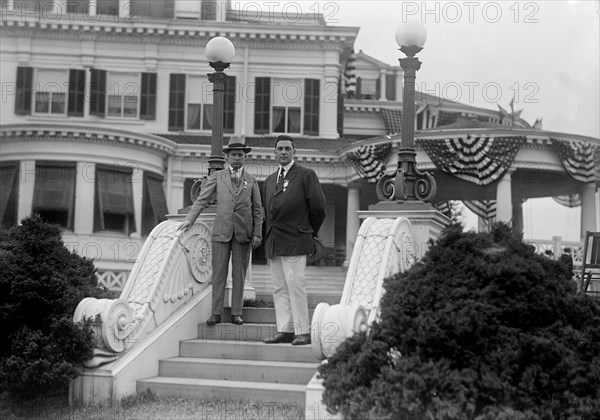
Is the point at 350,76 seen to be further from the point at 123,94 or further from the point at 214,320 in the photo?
the point at 214,320

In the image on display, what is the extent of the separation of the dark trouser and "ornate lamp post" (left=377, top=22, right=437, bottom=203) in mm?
1744

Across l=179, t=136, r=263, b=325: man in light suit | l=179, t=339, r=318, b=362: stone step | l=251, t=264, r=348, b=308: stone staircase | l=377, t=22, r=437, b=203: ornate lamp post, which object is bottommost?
l=179, t=339, r=318, b=362: stone step

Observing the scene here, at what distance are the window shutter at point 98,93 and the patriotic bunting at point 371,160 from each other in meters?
8.97

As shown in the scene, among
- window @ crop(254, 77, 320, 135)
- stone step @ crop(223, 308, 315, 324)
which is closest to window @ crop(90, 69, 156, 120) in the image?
window @ crop(254, 77, 320, 135)

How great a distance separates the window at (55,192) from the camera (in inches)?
893

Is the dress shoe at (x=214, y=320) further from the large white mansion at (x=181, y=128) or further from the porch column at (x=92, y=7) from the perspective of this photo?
the porch column at (x=92, y=7)

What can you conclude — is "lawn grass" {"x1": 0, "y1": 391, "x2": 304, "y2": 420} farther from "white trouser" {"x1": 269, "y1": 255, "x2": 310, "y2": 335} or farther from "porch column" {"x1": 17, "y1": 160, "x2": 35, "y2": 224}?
"porch column" {"x1": 17, "y1": 160, "x2": 35, "y2": 224}

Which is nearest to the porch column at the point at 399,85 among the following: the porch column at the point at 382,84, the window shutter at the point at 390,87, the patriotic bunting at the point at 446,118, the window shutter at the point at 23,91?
the window shutter at the point at 390,87

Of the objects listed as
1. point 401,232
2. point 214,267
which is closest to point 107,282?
point 214,267

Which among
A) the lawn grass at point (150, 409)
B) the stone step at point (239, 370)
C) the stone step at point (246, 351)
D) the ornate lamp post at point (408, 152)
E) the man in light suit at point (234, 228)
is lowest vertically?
the lawn grass at point (150, 409)

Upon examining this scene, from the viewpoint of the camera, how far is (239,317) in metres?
8.64

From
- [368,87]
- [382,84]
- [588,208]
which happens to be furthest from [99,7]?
[588,208]

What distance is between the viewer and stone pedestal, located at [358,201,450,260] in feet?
27.5

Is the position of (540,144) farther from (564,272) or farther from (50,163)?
(564,272)
